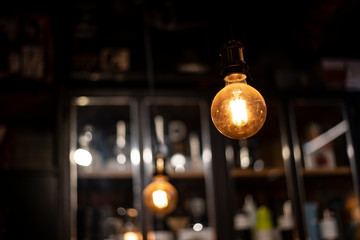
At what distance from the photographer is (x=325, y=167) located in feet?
10.4

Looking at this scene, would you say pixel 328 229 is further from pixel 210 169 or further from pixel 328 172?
pixel 210 169

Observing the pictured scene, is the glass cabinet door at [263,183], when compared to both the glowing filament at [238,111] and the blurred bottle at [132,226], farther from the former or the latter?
the glowing filament at [238,111]

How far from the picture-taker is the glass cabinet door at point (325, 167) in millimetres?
3014

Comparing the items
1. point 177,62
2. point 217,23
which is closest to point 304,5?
point 217,23

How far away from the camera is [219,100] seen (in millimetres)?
1510

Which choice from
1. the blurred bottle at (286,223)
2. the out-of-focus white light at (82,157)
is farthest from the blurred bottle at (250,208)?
the out-of-focus white light at (82,157)

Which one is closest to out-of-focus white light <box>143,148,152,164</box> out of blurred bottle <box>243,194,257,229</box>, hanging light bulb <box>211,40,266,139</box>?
blurred bottle <box>243,194,257,229</box>

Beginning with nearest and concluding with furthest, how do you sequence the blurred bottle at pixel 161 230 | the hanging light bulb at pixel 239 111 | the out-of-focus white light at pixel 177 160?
the hanging light bulb at pixel 239 111 → the blurred bottle at pixel 161 230 → the out-of-focus white light at pixel 177 160

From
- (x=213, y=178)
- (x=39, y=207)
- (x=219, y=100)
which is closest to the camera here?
(x=219, y=100)

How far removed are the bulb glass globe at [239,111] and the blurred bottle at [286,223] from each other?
157 cm

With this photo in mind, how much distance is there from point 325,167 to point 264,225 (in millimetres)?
541

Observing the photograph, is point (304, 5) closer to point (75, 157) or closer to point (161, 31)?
point (161, 31)

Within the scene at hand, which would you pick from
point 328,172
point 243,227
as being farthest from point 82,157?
point 328,172

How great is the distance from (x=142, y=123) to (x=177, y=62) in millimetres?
711
